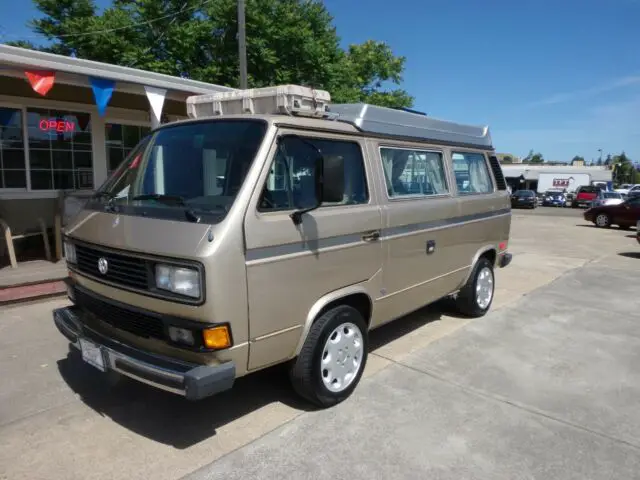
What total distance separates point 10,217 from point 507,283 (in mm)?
9041

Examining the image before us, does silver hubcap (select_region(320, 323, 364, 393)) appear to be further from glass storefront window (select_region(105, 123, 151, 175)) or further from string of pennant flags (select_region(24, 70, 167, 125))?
glass storefront window (select_region(105, 123, 151, 175))

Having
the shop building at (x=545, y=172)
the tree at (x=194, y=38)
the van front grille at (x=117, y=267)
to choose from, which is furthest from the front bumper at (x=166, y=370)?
the shop building at (x=545, y=172)

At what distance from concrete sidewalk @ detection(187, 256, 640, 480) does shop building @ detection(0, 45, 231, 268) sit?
5.93 meters

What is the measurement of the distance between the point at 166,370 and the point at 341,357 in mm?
1419

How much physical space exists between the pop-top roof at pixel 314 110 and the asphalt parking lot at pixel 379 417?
2201 millimetres

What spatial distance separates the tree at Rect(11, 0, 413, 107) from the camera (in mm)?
16906

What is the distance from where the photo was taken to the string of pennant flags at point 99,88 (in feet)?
21.8

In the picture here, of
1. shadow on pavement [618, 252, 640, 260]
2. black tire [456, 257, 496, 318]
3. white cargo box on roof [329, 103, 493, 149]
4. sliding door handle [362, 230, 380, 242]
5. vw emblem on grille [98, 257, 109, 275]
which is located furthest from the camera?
shadow on pavement [618, 252, 640, 260]

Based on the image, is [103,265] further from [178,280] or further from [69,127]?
[69,127]

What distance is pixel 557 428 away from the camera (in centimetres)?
350

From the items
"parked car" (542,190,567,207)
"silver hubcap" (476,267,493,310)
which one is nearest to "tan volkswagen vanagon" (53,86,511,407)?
"silver hubcap" (476,267,493,310)

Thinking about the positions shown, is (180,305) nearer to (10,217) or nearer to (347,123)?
(347,123)

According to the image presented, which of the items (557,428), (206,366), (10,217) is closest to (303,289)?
(206,366)

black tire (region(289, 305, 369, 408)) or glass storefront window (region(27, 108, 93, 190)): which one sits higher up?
glass storefront window (region(27, 108, 93, 190))
